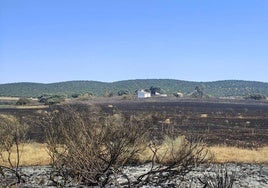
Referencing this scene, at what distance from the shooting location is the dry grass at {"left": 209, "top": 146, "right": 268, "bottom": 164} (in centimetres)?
2227

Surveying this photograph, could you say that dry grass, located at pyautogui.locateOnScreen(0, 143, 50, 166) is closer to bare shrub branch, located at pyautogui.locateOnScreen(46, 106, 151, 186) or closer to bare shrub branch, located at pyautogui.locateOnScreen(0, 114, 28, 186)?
bare shrub branch, located at pyautogui.locateOnScreen(0, 114, 28, 186)

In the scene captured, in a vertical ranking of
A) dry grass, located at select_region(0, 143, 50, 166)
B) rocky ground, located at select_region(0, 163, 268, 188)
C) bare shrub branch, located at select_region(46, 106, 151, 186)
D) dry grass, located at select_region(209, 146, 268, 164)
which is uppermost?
bare shrub branch, located at select_region(46, 106, 151, 186)

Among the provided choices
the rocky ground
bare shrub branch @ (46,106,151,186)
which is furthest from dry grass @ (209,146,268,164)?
bare shrub branch @ (46,106,151,186)

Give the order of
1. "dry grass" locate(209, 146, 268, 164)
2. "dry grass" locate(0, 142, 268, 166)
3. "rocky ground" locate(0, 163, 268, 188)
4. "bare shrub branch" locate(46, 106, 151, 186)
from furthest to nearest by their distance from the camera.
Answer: "dry grass" locate(209, 146, 268, 164)
"dry grass" locate(0, 142, 268, 166)
"rocky ground" locate(0, 163, 268, 188)
"bare shrub branch" locate(46, 106, 151, 186)

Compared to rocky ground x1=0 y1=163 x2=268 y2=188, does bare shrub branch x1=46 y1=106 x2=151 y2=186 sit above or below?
above

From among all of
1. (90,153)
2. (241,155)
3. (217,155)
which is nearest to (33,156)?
(217,155)

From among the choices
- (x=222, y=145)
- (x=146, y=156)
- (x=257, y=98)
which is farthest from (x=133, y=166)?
(x=257, y=98)

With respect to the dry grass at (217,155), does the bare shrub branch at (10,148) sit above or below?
above

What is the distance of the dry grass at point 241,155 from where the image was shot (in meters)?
22.3

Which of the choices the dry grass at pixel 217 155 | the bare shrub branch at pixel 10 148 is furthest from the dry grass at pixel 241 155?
the bare shrub branch at pixel 10 148

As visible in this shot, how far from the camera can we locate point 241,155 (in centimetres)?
2392

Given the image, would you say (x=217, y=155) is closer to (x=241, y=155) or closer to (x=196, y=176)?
(x=241, y=155)

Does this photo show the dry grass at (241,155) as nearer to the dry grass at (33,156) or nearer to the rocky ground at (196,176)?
the rocky ground at (196,176)

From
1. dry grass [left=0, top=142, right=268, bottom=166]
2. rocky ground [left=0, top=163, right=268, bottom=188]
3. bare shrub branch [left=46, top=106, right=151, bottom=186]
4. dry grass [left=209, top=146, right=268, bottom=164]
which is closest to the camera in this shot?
bare shrub branch [left=46, top=106, right=151, bottom=186]
